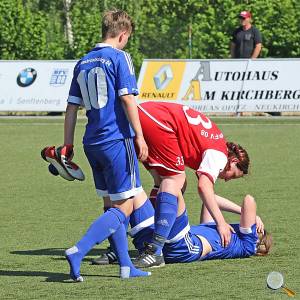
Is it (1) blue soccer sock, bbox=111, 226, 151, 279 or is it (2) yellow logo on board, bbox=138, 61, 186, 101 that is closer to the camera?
(1) blue soccer sock, bbox=111, 226, 151, 279

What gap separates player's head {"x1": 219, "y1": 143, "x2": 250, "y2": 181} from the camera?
323 inches

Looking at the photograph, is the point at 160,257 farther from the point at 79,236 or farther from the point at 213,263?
the point at 79,236

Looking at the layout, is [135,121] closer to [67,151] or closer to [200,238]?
[67,151]

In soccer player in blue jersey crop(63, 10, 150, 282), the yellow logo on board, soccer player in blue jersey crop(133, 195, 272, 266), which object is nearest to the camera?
soccer player in blue jersey crop(63, 10, 150, 282)

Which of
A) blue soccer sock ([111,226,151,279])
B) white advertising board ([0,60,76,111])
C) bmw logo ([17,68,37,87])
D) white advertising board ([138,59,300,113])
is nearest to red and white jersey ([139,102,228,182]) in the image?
blue soccer sock ([111,226,151,279])

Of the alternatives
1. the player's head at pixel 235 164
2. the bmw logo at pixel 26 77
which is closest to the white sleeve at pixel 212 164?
the player's head at pixel 235 164

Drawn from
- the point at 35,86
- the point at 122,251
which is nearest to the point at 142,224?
the point at 122,251

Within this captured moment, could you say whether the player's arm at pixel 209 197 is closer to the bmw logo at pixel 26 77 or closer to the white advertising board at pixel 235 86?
the white advertising board at pixel 235 86

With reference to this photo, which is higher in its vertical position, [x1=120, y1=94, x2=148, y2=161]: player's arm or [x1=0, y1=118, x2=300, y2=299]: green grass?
[x1=120, y1=94, x2=148, y2=161]: player's arm

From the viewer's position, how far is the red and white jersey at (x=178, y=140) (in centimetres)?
803

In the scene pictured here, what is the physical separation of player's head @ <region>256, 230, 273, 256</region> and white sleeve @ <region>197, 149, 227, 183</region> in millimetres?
693

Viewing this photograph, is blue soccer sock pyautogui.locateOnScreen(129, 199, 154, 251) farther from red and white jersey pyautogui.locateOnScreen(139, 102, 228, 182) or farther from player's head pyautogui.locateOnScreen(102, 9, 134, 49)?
player's head pyautogui.locateOnScreen(102, 9, 134, 49)

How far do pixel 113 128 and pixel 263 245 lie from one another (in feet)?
5.39

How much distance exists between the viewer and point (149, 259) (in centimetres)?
788
